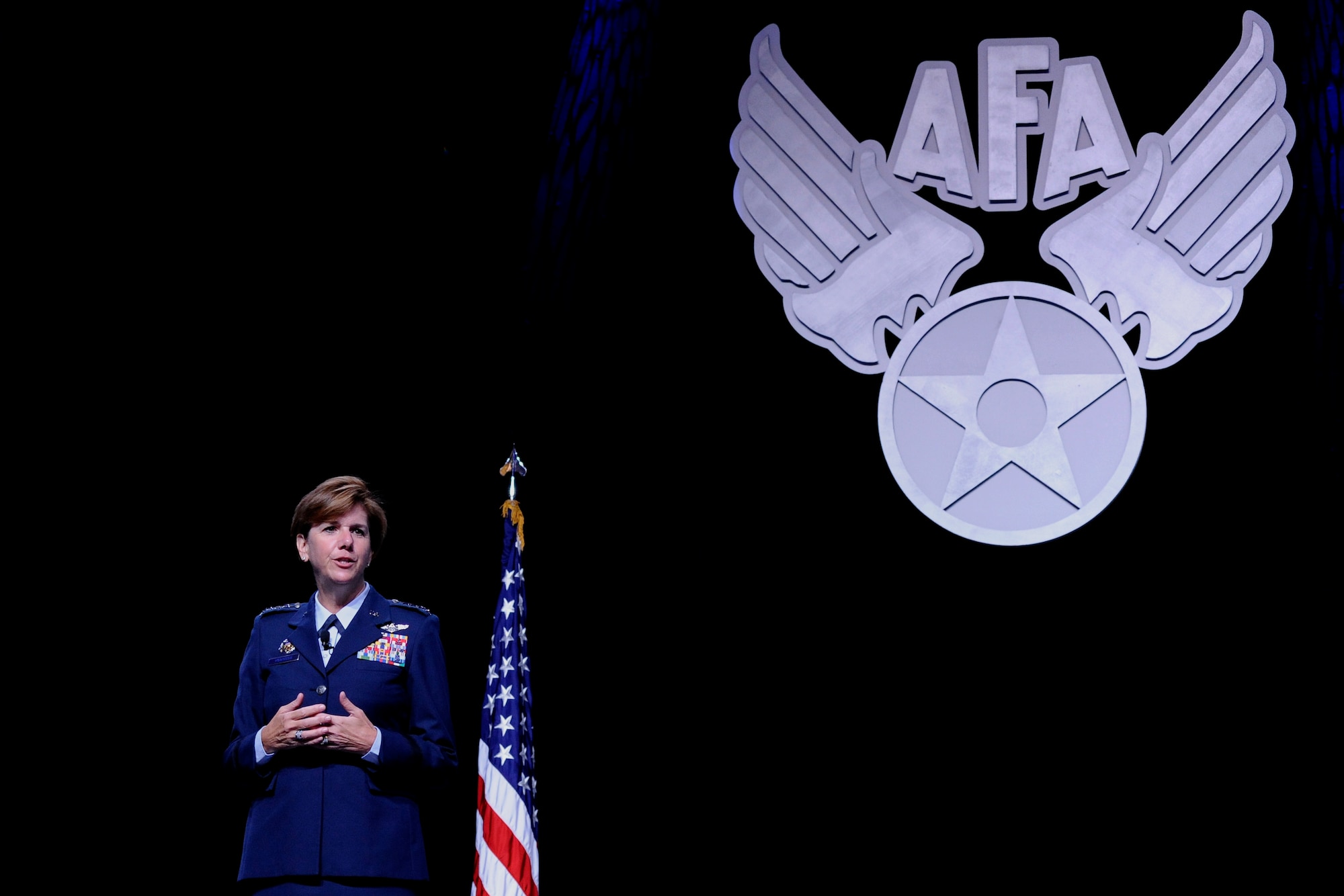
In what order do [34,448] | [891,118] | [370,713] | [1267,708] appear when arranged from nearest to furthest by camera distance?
[370,713] < [34,448] < [1267,708] < [891,118]

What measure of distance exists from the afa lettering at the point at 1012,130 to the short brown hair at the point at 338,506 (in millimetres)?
1670

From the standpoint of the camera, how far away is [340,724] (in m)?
2.71

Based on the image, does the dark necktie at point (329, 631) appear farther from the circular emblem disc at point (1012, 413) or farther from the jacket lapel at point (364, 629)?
the circular emblem disc at point (1012, 413)

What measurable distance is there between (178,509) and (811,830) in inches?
67.4

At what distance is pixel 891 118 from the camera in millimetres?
3807

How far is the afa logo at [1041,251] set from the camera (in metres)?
3.67

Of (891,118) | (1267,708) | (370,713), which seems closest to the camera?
(370,713)

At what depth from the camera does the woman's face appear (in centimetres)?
287

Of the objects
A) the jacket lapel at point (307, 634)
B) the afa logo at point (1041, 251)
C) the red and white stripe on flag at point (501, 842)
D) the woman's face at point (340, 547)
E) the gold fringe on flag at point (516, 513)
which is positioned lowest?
the red and white stripe on flag at point (501, 842)

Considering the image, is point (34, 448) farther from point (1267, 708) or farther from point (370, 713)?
point (1267, 708)

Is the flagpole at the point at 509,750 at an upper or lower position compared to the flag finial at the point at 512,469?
lower

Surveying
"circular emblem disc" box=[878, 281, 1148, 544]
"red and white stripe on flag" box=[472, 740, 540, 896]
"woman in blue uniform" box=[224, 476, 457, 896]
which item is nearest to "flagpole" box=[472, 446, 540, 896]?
"red and white stripe on flag" box=[472, 740, 540, 896]

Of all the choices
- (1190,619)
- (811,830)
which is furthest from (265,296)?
(1190,619)

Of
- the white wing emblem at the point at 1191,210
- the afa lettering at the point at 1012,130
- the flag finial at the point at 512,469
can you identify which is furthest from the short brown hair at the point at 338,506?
→ the white wing emblem at the point at 1191,210
